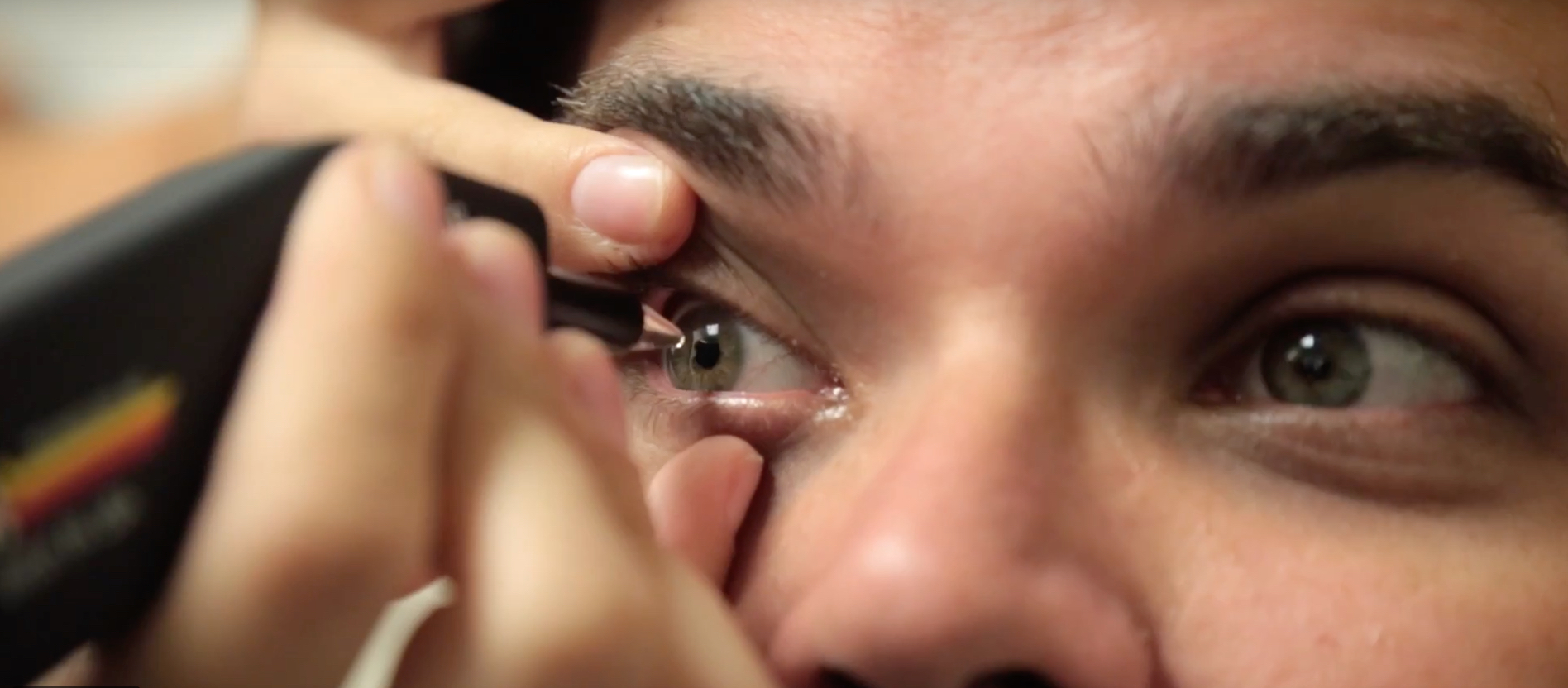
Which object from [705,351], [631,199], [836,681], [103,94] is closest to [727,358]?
[705,351]

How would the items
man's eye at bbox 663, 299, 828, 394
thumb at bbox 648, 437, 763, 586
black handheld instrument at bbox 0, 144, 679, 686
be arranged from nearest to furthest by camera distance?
black handheld instrument at bbox 0, 144, 679, 686 < thumb at bbox 648, 437, 763, 586 < man's eye at bbox 663, 299, 828, 394

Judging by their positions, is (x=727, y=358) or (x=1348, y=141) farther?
(x=727, y=358)

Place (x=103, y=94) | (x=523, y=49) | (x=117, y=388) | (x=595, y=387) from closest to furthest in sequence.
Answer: (x=117, y=388)
(x=595, y=387)
(x=523, y=49)
(x=103, y=94)

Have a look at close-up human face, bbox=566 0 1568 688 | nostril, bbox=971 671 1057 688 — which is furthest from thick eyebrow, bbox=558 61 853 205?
nostril, bbox=971 671 1057 688

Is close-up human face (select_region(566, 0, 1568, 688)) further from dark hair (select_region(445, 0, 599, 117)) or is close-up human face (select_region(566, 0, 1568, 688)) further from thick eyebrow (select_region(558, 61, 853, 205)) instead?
dark hair (select_region(445, 0, 599, 117))

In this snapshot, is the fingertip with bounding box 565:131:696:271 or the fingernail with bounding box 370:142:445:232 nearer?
the fingernail with bounding box 370:142:445:232

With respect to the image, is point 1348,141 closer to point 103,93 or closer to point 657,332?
point 657,332

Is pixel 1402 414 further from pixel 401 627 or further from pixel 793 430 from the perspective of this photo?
pixel 401 627
